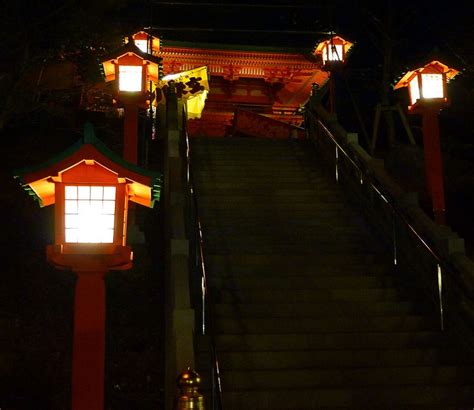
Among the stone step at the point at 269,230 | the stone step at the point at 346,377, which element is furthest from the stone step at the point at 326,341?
the stone step at the point at 269,230

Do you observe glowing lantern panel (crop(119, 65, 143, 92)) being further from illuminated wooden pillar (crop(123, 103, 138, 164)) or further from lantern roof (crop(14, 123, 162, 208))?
lantern roof (crop(14, 123, 162, 208))

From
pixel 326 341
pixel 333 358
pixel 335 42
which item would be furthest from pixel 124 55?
pixel 335 42

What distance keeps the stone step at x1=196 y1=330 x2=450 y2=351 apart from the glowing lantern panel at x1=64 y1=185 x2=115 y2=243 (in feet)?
9.09

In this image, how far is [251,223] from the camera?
38.1ft

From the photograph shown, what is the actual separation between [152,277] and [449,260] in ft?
16.0

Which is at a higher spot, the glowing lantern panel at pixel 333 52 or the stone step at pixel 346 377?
the glowing lantern panel at pixel 333 52

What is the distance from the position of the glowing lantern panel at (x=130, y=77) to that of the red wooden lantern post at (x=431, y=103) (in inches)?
223

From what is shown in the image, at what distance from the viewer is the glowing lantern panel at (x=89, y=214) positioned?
226 inches

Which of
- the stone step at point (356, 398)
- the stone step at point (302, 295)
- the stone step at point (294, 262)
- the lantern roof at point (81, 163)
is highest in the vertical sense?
the lantern roof at point (81, 163)

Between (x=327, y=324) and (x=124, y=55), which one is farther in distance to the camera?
(x=124, y=55)

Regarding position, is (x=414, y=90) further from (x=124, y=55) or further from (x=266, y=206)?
(x=124, y=55)

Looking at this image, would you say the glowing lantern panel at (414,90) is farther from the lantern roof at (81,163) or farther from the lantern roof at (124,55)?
the lantern roof at (81,163)

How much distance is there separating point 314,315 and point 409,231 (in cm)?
244

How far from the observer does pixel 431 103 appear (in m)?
12.3
